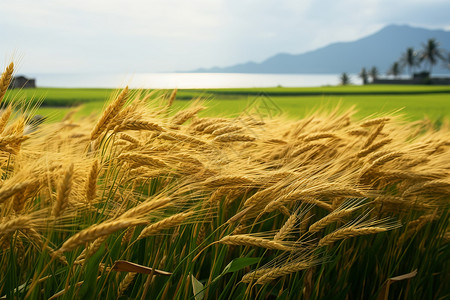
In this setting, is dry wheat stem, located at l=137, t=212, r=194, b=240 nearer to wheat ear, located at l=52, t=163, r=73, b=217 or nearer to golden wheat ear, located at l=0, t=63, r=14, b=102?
wheat ear, located at l=52, t=163, r=73, b=217

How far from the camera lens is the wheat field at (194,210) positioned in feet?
3.08

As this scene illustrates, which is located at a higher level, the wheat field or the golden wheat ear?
the golden wheat ear

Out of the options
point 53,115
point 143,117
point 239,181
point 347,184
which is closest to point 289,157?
point 347,184

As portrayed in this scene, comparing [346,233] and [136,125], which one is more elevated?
[136,125]

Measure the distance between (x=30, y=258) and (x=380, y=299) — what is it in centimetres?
115

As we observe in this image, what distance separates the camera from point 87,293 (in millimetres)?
974

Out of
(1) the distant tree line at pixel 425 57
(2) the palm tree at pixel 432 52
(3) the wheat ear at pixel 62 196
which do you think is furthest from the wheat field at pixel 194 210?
(2) the palm tree at pixel 432 52

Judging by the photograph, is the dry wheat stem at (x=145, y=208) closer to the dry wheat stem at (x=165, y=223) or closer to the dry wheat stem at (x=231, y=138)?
the dry wheat stem at (x=165, y=223)

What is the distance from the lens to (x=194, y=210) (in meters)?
1.35

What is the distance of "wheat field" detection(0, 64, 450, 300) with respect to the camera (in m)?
0.94

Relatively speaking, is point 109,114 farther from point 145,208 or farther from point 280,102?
point 280,102

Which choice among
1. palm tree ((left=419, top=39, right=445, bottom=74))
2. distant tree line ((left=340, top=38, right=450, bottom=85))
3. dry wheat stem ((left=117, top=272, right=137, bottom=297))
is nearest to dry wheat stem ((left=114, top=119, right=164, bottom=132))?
dry wheat stem ((left=117, top=272, right=137, bottom=297))

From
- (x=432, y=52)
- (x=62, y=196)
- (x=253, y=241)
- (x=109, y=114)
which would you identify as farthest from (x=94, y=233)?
(x=432, y=52)

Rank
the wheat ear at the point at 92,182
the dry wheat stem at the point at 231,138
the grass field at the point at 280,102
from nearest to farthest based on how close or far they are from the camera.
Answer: the wheat ear at the point at 92,182, the dry wheat stem at the point at 231,138, the grass field at the point at 280,102
